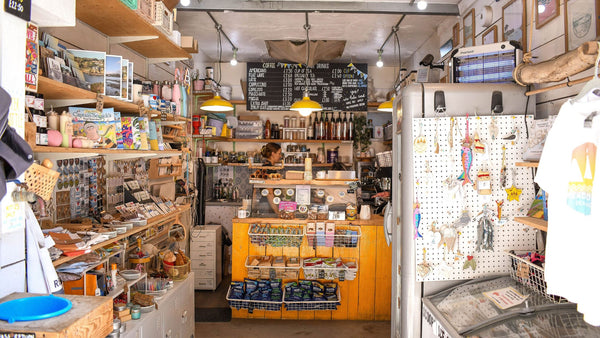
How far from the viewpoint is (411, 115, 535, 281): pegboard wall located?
255cm

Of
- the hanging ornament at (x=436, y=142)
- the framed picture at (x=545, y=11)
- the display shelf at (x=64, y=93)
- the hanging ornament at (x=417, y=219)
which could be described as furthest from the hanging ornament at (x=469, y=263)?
the display shelf at (x=64, y=93)

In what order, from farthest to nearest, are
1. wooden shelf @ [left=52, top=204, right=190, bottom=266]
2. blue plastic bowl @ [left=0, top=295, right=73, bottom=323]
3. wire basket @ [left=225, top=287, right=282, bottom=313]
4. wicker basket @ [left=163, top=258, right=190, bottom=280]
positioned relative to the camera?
wire basket @ [left=225, top=287, right=282, bottom=313] < wicker basket @ [left=163, top=258, right=190, bottom=280] < wooden shelf @ [left=52, top=204, right=190, bottom=266] < blue plastic bowl @ [left=0, top=295, right=73, bottom=323]

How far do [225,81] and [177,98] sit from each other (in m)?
3.94

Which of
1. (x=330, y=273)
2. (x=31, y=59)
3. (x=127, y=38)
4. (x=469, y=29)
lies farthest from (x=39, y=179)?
(x=469, y=29)

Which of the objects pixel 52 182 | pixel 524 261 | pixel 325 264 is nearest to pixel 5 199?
pixel 52 182

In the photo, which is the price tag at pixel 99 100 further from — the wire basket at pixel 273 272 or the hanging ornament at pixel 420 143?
the wire basket at pixel 273 272

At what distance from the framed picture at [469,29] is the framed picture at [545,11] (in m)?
1.34

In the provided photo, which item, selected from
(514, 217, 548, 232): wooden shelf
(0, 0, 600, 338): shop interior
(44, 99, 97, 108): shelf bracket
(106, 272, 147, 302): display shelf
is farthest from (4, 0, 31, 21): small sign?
(514, 217, 548, 232): wooden shelf

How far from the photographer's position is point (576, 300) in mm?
1591

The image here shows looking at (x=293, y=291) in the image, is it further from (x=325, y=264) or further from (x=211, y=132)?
(x=211, y=132)

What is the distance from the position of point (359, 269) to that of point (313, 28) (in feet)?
11.1

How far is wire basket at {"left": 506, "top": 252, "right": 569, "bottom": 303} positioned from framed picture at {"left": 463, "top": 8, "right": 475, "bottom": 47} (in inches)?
104

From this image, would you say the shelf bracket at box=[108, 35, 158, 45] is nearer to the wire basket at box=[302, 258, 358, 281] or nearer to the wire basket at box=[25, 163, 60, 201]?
the wire basket at box=[25, 163, 60, 201]

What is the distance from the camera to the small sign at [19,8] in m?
1.58
